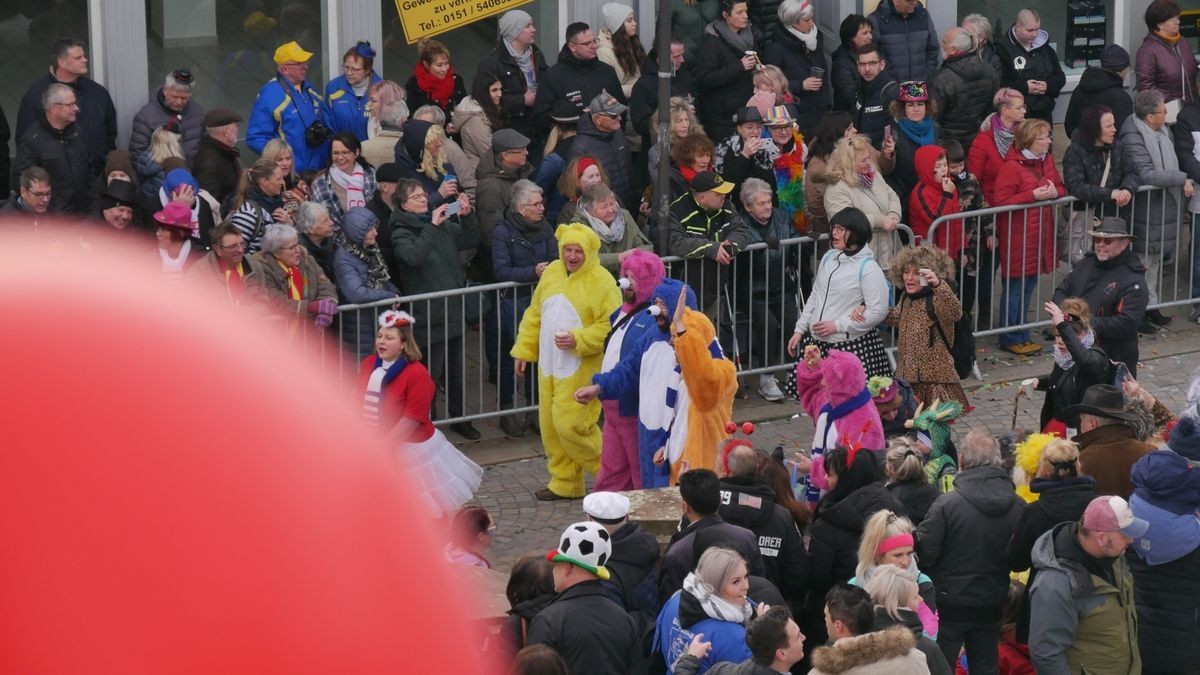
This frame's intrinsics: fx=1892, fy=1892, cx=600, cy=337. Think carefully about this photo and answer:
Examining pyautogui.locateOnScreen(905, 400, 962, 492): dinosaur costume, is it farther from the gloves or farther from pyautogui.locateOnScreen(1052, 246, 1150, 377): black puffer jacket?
the gloves

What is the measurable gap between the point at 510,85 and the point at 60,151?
3.57m

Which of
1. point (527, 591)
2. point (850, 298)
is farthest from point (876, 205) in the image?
point (527, 591)

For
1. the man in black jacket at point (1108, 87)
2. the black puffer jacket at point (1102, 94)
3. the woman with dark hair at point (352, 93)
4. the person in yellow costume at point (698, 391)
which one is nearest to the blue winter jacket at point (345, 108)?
the woman with dark hair at point (352, 93)

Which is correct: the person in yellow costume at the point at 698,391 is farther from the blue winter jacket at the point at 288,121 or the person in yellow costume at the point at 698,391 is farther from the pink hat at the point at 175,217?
the blue winter jacket at the point at 288,121

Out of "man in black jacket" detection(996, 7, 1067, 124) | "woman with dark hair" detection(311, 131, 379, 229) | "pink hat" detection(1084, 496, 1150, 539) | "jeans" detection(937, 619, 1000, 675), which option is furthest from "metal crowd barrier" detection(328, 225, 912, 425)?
"pink hat" detection(1084, 496, 1150, 539)

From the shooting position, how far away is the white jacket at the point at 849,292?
1151 cm

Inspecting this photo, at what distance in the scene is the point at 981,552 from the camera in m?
7.92

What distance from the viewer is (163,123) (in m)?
12.8

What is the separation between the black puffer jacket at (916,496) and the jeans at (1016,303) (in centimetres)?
599

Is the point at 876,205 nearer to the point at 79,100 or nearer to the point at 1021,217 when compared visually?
the point at 1021,217

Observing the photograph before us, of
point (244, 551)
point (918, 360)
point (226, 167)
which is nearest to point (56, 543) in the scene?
point (244, 551)

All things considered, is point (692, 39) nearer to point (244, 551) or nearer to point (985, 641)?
point (985, 641)

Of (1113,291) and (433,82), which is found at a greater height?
(433,82)

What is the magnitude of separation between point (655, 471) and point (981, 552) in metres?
2.65
